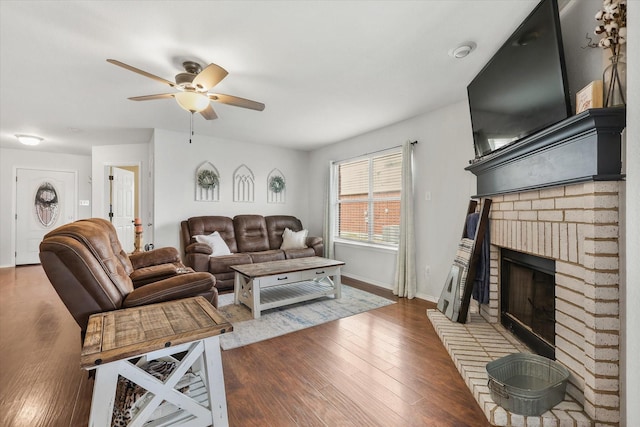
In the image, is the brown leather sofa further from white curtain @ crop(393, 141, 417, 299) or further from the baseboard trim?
white curtain @ crop(393, 141, 417, 299)

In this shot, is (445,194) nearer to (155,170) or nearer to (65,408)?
(65,408)

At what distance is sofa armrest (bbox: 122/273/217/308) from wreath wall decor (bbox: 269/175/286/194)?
356 centimetres

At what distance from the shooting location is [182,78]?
7.41 ft

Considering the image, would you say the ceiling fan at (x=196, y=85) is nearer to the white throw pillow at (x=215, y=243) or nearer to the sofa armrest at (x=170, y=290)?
the sofa armrest at (x=170, y=290)

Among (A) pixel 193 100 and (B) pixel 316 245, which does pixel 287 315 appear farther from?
(A) pixel 193 100

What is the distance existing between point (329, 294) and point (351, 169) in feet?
7.66

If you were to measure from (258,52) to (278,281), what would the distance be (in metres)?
2.21

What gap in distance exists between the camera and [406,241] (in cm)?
378

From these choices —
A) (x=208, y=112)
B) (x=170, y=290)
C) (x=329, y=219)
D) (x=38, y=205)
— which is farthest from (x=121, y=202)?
(x=170, y=290)

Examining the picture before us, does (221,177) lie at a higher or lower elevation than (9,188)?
higher

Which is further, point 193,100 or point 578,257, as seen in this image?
point 193,100

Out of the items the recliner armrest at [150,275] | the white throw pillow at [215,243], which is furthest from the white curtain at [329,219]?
the recliner armrest at [150,275]

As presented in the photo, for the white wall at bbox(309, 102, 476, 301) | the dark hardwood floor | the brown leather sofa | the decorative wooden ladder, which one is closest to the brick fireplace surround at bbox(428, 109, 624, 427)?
the dark hardwood floor

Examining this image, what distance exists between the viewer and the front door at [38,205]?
5.73 m
